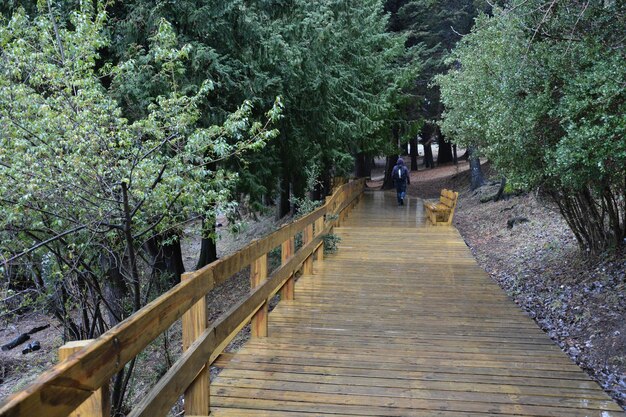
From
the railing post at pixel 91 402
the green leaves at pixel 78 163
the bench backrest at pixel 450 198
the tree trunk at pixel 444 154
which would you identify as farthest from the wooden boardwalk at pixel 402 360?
the tree trunk at pixel 444 154

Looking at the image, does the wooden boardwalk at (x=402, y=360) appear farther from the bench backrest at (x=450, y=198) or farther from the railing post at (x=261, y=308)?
the bench backrest at (x=450, y=198)

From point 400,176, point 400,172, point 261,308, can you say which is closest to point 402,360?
point 261,308

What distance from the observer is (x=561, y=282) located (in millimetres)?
7973

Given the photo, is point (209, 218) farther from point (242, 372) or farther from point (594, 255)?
point (594, 255)

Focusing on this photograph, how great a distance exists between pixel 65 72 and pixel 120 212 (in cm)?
185

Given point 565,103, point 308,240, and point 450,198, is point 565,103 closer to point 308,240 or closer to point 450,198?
point 308,240

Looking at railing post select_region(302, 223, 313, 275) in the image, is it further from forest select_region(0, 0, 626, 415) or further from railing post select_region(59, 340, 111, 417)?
railing post select_region(59, 340, 111, 417)

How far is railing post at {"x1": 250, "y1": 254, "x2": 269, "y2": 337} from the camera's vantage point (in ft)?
16.8

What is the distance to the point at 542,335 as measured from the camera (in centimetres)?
553

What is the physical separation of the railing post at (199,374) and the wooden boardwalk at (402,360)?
168mm

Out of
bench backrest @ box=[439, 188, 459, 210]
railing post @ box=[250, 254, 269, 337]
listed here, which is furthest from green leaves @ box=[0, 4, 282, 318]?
bench backrest @ box=[439, 188, 459, 210]

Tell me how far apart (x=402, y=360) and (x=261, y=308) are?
1.49 meters

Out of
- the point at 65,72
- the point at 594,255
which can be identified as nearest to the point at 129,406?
the point at 65,72

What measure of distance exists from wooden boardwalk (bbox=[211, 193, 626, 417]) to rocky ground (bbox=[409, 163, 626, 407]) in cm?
45
